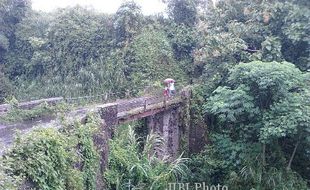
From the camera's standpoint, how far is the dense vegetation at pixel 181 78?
34.5 ft

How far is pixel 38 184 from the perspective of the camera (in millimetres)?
6762

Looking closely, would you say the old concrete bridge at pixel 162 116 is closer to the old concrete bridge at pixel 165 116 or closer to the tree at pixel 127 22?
the old concrete bridge at pixel 165 116

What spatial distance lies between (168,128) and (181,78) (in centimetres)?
448

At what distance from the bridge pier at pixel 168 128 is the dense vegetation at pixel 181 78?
64 centimetres

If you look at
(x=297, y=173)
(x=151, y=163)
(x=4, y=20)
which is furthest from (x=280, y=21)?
(x=4, y=20)

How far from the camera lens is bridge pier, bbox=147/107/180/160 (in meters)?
15.0

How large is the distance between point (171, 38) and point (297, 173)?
9.26 meters

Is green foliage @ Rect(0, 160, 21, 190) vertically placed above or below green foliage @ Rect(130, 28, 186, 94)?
below

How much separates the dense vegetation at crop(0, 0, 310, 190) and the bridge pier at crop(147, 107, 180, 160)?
64cm

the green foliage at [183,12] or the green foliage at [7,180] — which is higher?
the green foliage at [183,12]

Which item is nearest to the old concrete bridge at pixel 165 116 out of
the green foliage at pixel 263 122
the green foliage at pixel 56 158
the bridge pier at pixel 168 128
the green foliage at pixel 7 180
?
the bridge pier at pixel 168 128

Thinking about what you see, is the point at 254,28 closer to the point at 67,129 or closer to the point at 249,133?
the point at 249,133

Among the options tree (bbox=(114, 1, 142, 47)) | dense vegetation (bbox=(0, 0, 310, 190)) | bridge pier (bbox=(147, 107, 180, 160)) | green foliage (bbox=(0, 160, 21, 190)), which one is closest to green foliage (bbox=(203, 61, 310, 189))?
dense vegetation (bbox=(0, 0, 310, 190))

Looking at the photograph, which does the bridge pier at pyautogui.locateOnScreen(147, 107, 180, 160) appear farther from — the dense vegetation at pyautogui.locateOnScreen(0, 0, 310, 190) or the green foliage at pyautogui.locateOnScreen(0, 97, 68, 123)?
the green foliage at pyautogui.locateOnScreen(0, 97, 68, 123)
